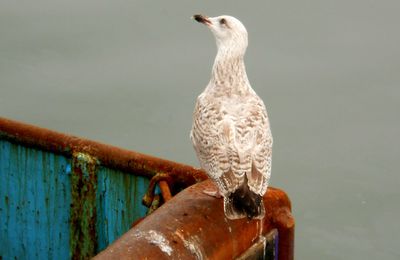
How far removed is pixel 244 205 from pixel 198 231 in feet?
1.00

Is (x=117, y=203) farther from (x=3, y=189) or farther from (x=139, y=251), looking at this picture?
(x=139, y=251)

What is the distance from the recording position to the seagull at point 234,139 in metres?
4.06

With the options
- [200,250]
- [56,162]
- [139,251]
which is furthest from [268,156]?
[56,162]

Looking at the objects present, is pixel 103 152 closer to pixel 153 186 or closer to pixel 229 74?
pixel 153 186

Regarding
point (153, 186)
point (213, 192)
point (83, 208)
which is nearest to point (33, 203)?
point (83, 208)

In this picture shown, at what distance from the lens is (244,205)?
393cm

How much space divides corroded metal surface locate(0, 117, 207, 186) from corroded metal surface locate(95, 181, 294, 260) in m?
0.44

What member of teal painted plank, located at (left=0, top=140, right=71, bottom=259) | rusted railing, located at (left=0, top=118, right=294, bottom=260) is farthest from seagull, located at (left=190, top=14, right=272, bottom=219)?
teal painted plank, located at (left=0, top=140, right=71, bottom=259)

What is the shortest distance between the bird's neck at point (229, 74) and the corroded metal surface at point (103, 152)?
515 millimetres

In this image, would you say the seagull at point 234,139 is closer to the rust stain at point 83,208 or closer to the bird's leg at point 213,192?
the bird's leg at point 213,192

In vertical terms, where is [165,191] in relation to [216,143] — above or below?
below

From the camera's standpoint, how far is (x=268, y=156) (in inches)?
171

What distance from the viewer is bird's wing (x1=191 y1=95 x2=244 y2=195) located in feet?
13.6

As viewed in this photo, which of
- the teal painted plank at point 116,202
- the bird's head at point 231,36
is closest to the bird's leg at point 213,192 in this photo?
the teal painted plank at point 116,202
